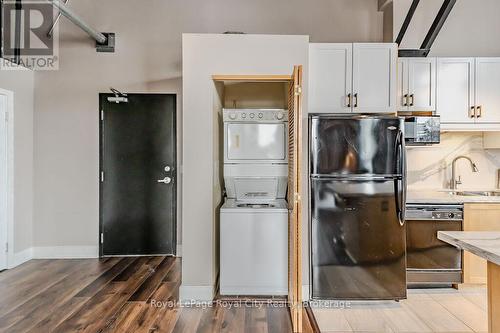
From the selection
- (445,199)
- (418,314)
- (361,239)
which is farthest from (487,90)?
(418,314)

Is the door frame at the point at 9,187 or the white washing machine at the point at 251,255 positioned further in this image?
the door frame at the point at 9,187

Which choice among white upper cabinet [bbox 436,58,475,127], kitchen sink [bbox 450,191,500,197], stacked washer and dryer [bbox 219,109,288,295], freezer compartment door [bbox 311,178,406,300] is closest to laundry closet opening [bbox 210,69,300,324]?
stacked washer and dryer [bbox 219,109,288,295]

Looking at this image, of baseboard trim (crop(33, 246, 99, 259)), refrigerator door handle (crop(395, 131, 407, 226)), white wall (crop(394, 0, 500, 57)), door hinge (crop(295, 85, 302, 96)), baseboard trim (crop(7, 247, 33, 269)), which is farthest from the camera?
baseboard trim (crop(33, 246, 99, 259))

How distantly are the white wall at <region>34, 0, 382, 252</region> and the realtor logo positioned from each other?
0.15 metres

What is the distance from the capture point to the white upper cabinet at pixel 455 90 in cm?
334

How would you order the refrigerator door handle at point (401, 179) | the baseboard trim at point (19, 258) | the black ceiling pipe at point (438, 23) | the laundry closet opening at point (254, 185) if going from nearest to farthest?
the refrigerator door handle at point (401, 179)
the laundry closet opening at point (254, 185)
the black ceiling pipe at point (438, 23)
the baseboard trim at point (19, 258)

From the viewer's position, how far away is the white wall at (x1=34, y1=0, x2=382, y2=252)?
13.6ft

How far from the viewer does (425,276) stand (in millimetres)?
3062

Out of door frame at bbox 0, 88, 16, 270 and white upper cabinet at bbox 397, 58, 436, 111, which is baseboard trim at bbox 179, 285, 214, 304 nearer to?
door frame at bbox 0, 88, 16, 270

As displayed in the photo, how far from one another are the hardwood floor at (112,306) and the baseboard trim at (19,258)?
111mm

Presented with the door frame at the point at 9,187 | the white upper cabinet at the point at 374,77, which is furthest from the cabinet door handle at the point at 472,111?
the door frame at the point at 9,187

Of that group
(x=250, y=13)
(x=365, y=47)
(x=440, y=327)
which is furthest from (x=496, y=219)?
(x=250, y=13)

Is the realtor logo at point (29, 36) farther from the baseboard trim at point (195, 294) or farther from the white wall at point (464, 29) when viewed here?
the white wall at point (464, 29)

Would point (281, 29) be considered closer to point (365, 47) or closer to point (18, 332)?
point (365, 47)
